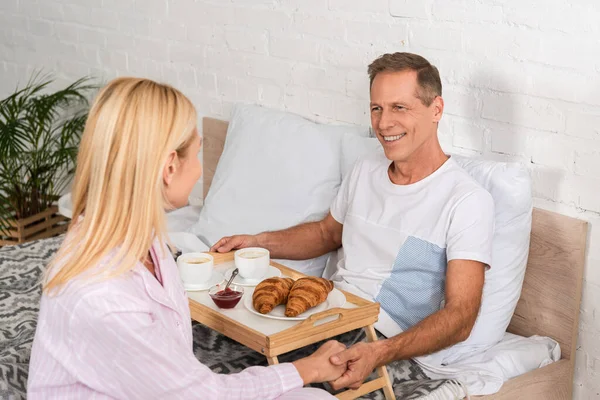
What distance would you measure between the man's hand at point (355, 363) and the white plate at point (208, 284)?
383 mm

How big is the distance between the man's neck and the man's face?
0.4 inches

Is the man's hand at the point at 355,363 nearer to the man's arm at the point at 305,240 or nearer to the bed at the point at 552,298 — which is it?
the bed at the point at 552,298

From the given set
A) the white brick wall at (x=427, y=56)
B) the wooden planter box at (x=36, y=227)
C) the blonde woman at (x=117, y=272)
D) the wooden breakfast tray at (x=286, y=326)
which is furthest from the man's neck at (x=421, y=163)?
the wooden planter box at (x=36, y=227)

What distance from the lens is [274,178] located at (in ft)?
8.77

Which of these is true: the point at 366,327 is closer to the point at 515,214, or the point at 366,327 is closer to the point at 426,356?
the point at 426,356

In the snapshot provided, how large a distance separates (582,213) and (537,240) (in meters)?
0.14

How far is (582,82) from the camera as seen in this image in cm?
210

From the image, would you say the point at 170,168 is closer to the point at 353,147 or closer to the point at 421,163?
the point at 421,163

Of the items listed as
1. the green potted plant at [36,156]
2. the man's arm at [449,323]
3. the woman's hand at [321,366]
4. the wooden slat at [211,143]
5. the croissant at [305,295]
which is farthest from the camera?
the green potted plant at [36,156]

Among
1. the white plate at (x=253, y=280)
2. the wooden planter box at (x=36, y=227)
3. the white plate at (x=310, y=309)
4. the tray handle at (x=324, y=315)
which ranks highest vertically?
the tray handle at (x=324, y=315)

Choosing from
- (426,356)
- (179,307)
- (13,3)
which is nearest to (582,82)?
(426,356)

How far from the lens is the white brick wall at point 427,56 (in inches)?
83.8

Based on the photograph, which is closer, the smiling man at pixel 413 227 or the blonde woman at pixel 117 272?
the blonde woman at pixel 117 272

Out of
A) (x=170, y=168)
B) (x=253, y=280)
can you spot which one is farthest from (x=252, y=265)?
(x=170, y=168)
